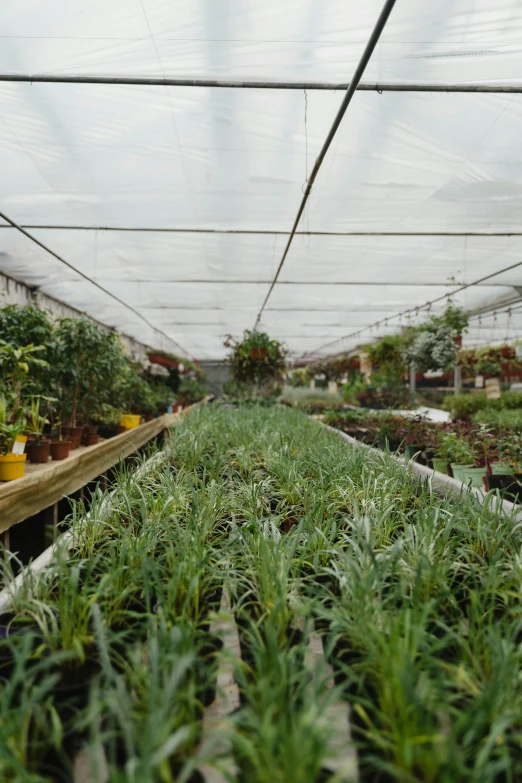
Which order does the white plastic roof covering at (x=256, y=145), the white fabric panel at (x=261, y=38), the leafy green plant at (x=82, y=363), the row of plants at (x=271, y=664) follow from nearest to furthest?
the row of plants at (x=271, y=664), the white fabric panel at (x=261, y=38), the white plastic roof covering at (x=256, y=145), the leafy green plant at (x=82, y=363)

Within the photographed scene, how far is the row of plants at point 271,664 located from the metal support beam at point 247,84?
2548 mm

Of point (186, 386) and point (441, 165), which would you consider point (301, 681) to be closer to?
point (441, 165)

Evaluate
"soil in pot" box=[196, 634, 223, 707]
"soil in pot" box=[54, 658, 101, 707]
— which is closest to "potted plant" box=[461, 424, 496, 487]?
"soil in pot" box=[196, 634, 223, 707]

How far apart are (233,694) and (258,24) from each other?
312 cm

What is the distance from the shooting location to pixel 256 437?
12.5 feet

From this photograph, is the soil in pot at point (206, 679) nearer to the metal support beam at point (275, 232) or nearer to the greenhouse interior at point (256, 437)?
the greenhouse interior at point (256, 437)

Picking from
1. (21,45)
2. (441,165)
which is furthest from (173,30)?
(441,165)

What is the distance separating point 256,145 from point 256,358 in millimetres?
3973

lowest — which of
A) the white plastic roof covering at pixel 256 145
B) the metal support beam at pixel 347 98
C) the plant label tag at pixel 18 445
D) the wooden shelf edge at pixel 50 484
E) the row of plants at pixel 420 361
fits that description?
the wooden shelf edge at pixel 50 484

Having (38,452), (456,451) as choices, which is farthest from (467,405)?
(38,452)

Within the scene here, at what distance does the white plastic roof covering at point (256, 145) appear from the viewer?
9.06 feet

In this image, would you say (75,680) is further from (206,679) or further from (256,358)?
(256,358)

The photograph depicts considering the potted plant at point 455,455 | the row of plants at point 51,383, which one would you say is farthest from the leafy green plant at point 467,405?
the row of plants at point 51,383

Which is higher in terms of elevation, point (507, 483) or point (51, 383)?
point (51, 383)
